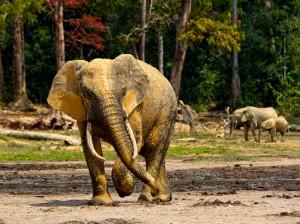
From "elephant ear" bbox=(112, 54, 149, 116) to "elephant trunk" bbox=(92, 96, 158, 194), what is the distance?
0.45m

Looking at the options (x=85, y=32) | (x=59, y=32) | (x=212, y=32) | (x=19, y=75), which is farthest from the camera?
(x=85, y=32)

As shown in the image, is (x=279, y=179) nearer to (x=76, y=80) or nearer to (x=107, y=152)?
(x=76, y=80)

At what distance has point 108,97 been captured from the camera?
14836 mm

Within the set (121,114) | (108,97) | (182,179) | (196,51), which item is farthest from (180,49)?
(108,97)

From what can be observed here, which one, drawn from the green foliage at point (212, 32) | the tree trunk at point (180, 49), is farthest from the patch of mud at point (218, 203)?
the tree trunk at point (180, 49)

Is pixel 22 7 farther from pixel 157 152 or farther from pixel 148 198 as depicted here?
pixel 148 198

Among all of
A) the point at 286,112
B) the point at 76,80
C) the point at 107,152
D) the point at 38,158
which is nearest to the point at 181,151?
the point at 107,152

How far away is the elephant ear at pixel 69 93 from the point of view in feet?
51.8

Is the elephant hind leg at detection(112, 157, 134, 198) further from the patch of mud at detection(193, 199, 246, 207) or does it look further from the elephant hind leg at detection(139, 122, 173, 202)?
the elephant hind leg at detection(139, 122, 173, 202)

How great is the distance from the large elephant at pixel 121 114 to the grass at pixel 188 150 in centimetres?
1307

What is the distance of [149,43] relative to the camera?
5809 cm

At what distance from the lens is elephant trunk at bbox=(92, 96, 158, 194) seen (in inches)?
581

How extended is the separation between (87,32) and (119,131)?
4074cm

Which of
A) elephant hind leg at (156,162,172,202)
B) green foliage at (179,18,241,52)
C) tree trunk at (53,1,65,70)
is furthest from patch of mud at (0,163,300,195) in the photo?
green foliage at (179,18,241,52)
